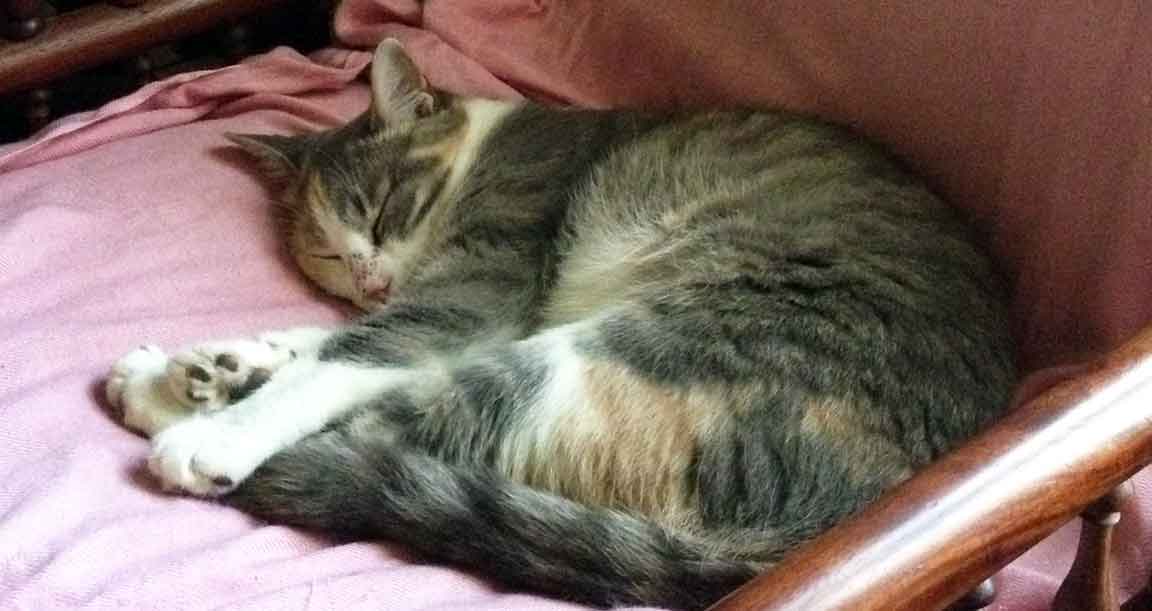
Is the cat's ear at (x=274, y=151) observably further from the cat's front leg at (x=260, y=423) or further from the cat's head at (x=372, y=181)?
the cat's front leg at (x=260, y=423)

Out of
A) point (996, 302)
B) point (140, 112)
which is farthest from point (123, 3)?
point (996, 302)

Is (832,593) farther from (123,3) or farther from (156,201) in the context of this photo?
(123,3)

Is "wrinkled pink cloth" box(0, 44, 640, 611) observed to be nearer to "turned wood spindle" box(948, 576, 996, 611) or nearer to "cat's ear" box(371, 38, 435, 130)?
"cat's ear" box(371, 38, 435, 130)

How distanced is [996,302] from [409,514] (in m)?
0.66

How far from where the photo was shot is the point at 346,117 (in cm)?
175

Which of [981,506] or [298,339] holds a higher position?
[981,506]

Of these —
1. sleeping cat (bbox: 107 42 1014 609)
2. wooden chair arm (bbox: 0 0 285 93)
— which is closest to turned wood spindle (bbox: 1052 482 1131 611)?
sleeping cat (bbox: 107 42 1014 609)

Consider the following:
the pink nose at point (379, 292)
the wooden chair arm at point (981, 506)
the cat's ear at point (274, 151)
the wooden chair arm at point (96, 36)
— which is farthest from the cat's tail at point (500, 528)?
the wooden chair arm at point (96, 36)

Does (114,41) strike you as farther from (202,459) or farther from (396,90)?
(202,459)

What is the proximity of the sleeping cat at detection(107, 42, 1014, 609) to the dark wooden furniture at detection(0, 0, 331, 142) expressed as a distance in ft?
0.88

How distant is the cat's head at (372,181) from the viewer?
4.94 feet

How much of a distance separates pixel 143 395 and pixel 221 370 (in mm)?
85

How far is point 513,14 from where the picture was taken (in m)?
1.76

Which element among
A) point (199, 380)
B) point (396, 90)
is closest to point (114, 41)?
point (396, 90)
